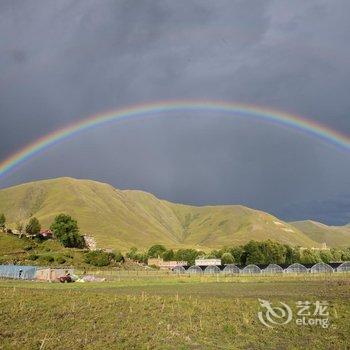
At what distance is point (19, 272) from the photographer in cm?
9906

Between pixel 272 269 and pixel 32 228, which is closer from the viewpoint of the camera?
pixel 272 269

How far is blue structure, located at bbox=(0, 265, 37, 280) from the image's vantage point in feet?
320

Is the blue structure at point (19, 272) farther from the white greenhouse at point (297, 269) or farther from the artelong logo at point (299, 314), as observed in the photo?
the white greenhouse at point (297, 269)

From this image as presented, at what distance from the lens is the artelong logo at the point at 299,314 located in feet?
Result: 102

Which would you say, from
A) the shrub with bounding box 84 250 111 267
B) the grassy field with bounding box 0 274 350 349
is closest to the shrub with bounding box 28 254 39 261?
the shrub with bounding box 84 250 111 267

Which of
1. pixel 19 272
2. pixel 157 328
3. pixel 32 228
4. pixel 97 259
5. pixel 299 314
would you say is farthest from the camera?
pixel 32 228

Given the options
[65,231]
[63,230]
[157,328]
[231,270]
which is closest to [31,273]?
[231,270]

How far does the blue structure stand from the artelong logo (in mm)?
67897

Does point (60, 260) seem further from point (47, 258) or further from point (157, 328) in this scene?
point (157, 328)

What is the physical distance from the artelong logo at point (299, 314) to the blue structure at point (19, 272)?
223 ft

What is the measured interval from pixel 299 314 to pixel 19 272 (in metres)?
77.7

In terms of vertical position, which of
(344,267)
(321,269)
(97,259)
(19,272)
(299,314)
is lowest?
(19,272)

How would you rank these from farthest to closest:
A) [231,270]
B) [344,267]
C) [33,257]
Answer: [231,270], [344,267], [33,257]

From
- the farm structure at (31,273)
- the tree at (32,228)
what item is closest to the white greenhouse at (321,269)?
the farm structure at (31,273)
